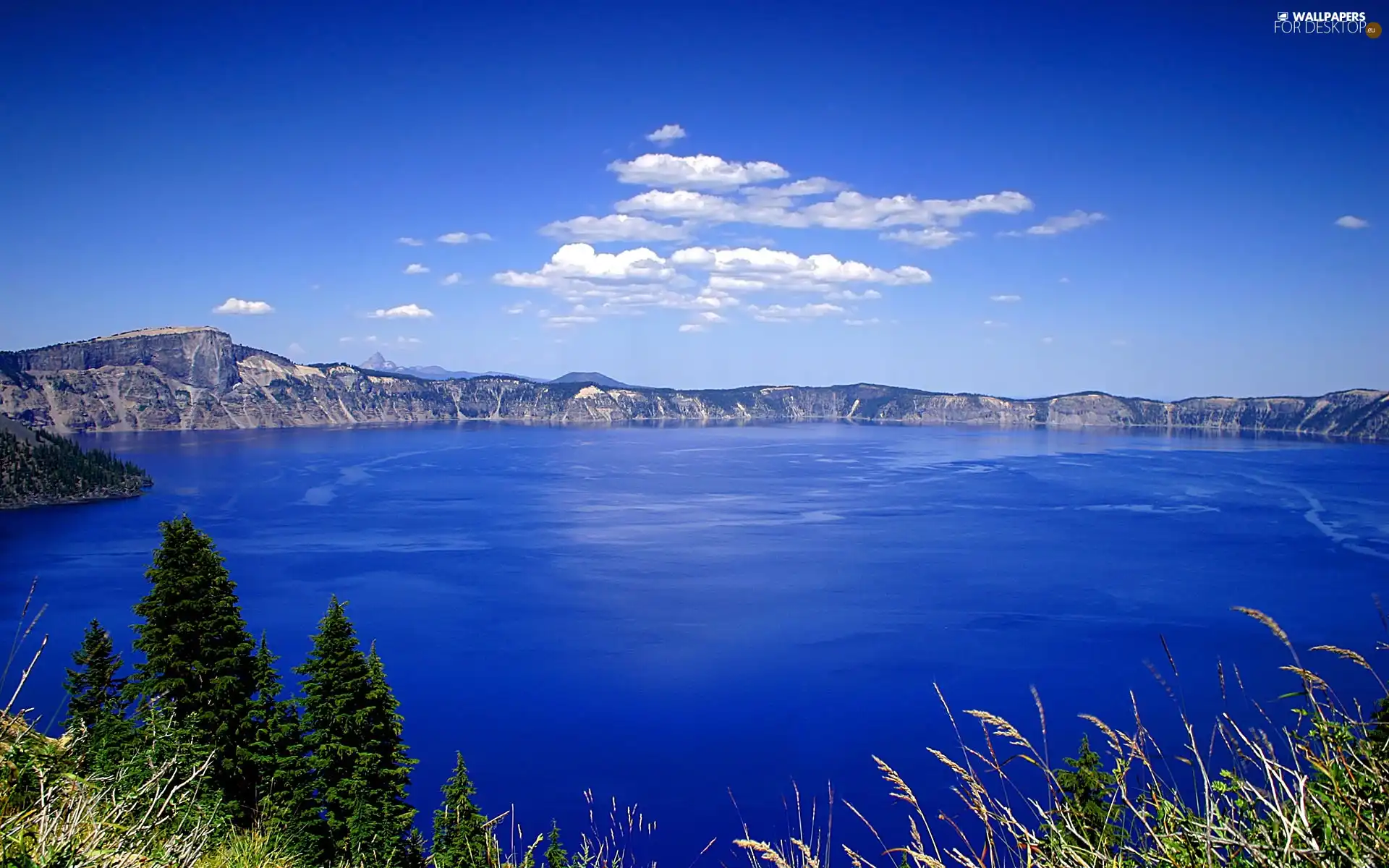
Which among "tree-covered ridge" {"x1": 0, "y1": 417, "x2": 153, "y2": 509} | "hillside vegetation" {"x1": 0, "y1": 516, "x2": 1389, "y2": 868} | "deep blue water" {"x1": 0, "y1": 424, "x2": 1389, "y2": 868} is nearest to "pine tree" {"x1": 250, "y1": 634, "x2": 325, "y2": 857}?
"hillside vegetation" {"x1": 0, "y1": 516, "x2": 1389, "y2": 868}

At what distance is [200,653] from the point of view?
1566cm

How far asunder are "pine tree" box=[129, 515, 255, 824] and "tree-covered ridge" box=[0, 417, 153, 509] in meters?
96.0

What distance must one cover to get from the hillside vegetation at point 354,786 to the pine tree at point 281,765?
0.15ft

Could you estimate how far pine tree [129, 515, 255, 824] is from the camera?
15.2m

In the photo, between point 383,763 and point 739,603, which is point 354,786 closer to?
point 383,763

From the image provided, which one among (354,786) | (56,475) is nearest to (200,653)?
(354,786)

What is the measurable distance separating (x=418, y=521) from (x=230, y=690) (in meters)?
67.4

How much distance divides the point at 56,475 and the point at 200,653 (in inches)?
4044

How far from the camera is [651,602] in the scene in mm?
51375

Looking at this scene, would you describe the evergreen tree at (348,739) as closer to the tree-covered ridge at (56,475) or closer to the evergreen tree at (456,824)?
the evergreen tree at (456,824)

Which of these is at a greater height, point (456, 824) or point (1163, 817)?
point (1163, 817)

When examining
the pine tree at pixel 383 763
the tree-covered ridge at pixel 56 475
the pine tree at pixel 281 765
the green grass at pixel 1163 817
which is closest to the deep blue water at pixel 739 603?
the tree-covered ridge at pixel 56 475

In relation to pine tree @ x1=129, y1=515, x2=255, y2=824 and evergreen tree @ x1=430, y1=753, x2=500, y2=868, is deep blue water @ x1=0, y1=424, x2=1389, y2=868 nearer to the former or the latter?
evergreen tree @ x1=430, y1=753, x2=500, y2=868

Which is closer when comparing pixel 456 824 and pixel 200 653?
pixel 456 824
